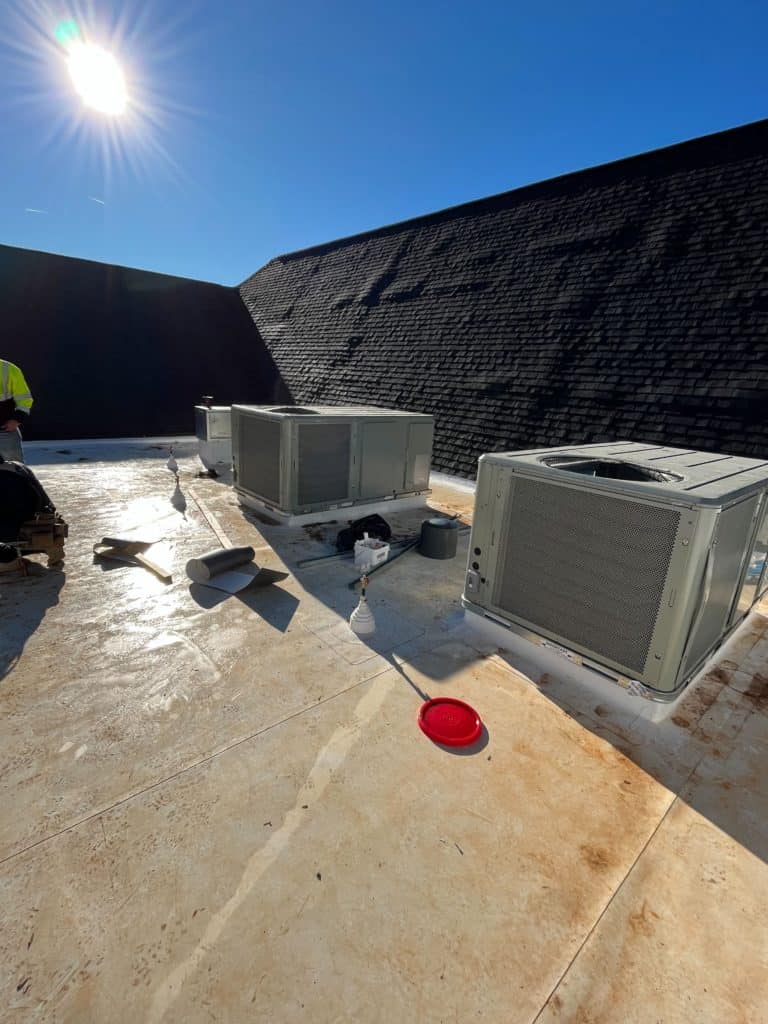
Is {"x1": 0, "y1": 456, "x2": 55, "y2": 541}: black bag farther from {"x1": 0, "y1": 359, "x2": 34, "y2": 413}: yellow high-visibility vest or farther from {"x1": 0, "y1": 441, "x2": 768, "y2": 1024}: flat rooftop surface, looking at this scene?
{"x1": 0, "y1": 359, "x2": 34, "y2": 413}: yellow high-visibility vest

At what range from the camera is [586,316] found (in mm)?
9312

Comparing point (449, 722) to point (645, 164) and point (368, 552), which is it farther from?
point (645, 164)

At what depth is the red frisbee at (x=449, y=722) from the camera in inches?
113

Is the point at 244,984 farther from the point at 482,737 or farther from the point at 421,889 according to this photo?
the point at 482,737

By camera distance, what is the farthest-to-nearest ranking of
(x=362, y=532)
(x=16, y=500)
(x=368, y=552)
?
(x=362, y=532), (x=368, y=552), (x=16, y=500)

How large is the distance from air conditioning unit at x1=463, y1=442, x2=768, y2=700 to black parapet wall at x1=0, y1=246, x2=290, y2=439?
40.1ft

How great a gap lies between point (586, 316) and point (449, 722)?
8977mm

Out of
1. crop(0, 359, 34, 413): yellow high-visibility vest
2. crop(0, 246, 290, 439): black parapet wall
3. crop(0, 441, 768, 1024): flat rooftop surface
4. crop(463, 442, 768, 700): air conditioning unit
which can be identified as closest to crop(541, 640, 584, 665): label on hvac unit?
crop(463, 442, 768, 700): air conditioning unit

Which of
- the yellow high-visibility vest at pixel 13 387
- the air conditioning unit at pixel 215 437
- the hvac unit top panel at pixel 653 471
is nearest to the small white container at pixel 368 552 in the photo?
the hvac unit top panel at pixel 653 471

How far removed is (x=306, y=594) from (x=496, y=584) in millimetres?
1969

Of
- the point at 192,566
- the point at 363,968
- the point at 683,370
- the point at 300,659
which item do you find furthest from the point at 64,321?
the point at 363,968

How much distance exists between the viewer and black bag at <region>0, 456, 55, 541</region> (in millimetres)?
4695

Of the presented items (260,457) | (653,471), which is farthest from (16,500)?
(653,471)

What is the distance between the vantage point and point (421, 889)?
2.05 metres
